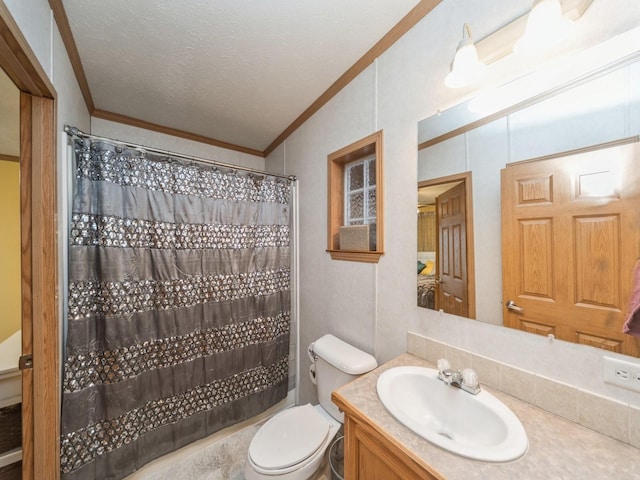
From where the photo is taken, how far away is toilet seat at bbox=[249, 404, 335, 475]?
1119 millimetres

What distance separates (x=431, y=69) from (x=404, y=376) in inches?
55.8

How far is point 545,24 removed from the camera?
0.75m

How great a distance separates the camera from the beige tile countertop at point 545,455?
0.59 m

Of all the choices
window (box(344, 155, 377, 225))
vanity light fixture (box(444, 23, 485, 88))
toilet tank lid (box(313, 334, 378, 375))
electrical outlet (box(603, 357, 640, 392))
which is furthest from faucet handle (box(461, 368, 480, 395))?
vanity light fixture (box(444, 23, 485, 88))

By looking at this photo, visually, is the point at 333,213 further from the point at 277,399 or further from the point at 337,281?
the point at 277,399

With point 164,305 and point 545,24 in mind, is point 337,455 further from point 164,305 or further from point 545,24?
point 545,24

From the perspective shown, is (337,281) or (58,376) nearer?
(58,376)

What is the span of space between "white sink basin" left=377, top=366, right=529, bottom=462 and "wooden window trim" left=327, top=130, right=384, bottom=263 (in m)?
0.64

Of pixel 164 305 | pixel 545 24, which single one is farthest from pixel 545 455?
pixel 164 305

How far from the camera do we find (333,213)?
5.78 feet

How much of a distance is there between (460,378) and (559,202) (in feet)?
2.35

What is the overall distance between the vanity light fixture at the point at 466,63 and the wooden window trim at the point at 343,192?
473 mm

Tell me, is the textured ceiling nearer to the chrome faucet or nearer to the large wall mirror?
the large wall mirror

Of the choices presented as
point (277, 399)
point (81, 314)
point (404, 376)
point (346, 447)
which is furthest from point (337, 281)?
point (81, 314)
